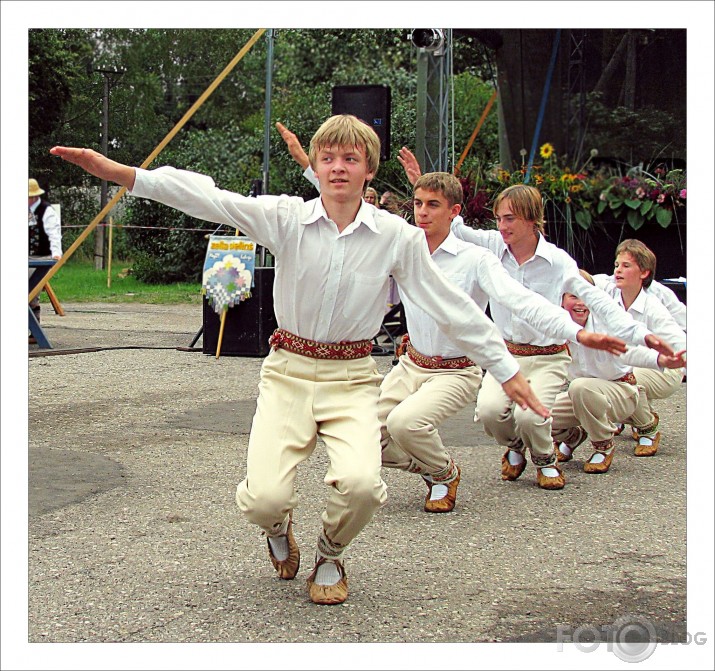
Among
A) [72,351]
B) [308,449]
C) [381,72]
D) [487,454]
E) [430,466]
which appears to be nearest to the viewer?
[308,449]

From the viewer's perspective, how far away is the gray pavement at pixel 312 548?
3.90 m

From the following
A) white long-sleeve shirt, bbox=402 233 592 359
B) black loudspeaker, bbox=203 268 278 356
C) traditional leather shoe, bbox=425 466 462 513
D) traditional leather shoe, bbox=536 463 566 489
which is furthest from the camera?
black loudspeaker, bbox=203 268 278 356

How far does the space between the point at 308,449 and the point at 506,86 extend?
46.4ft

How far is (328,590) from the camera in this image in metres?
4.11

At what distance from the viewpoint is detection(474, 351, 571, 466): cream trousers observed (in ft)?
19.9

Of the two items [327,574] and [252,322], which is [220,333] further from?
[327,574]

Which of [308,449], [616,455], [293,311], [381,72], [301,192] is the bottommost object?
[616,455]

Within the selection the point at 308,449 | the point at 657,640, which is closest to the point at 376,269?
the point at 308,449

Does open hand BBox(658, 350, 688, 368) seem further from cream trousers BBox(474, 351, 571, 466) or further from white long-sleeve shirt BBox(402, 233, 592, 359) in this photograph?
cream trousers BBox(474, 351, 571, 466)

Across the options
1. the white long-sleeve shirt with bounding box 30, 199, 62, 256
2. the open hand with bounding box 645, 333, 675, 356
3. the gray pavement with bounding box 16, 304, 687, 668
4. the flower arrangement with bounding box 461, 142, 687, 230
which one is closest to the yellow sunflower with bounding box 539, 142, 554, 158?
the flower arrangement with bounding box 461, 142, 687, 230

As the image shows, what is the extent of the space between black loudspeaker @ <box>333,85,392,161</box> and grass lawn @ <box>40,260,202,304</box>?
25.5ft

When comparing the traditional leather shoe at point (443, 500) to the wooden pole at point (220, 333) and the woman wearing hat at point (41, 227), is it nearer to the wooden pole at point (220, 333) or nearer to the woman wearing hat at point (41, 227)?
the wooden pole at point (220, 333)
